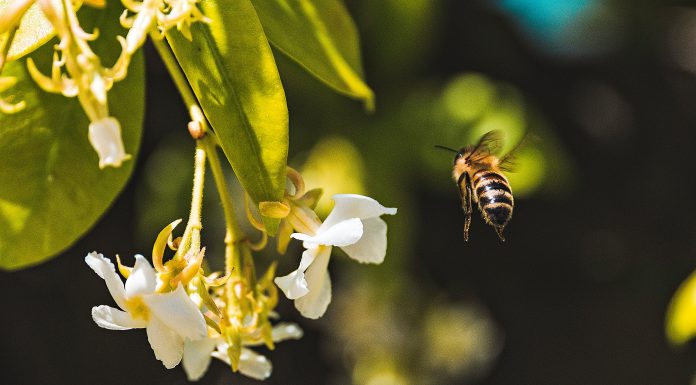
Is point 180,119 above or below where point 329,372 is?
above

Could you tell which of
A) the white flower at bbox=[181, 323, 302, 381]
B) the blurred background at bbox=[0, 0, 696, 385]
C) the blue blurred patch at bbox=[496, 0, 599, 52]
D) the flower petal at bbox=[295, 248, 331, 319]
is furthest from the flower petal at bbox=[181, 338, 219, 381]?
the blue blurred patch at bbox=[496, 0, 599, 52]

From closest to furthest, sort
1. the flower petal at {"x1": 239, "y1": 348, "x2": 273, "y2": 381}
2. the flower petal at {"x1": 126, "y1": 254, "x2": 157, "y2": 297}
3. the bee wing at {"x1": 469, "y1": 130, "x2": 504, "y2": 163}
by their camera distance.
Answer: the flower petal at {"x1": 126, "y1": 254, "x2": 157, "y2": 297}
the flower petal at {"x1": 239, "y1": 348, "x2": 273, "y2": 381}
the bee wing at {"x1": 469, "y1": 130, "x2": 504, "y2": 163}

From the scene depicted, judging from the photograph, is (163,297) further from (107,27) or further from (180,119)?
(180,119)

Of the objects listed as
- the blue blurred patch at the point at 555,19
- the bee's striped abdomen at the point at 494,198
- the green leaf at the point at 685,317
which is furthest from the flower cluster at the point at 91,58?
the blue blurred patch at the point at 555,19

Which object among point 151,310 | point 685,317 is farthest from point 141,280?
point 685,317

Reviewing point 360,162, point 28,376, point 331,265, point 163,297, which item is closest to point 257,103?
point 163,297

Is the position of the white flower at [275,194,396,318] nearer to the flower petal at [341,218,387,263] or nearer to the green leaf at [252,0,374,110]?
the flower petal at [341,218,387,263]

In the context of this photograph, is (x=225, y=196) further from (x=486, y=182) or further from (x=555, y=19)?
(x=555, y=19)
